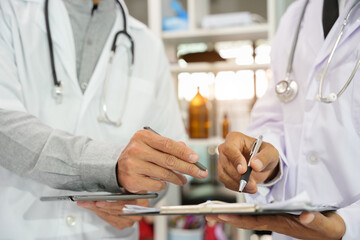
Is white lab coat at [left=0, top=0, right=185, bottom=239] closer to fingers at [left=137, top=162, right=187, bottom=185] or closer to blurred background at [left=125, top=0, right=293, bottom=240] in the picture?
fingers at [left=137, top=162, right=187, bottom=185]

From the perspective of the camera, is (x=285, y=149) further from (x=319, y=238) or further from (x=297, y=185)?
(x=319, y=238)

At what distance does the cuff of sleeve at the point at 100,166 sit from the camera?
29.8 inches

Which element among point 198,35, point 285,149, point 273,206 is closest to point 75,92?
point 285,149

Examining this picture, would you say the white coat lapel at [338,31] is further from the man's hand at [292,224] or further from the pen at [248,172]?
the man's hand at [292,224]

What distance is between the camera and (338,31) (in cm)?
89

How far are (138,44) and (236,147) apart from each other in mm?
615

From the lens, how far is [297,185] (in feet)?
3.04

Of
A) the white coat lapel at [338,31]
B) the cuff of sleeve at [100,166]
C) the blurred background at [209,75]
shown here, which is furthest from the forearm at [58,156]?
the blurred background at [209,75]

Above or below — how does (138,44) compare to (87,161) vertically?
above

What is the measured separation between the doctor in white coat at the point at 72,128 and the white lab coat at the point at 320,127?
340 millimetres

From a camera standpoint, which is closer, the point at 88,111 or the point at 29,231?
the point at 29,231

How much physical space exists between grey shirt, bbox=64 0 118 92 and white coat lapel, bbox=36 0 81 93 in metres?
0.03

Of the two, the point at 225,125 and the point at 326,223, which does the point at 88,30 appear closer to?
the point at 326,223

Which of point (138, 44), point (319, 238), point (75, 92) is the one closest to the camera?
point (319, 238)
